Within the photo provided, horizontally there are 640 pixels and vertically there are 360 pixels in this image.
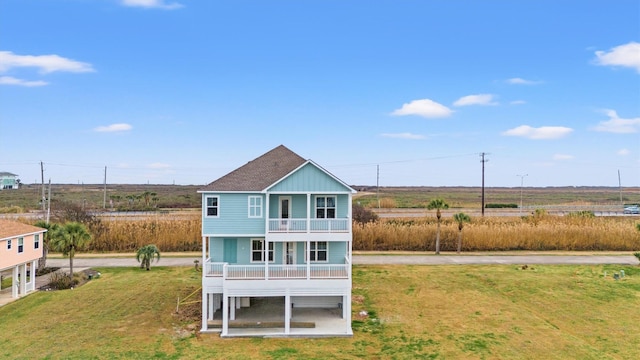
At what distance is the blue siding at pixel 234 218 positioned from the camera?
20.4 meters

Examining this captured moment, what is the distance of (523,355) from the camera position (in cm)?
1670

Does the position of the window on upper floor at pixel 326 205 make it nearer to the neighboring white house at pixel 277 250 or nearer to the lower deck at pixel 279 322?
the neighboring white house at pixel 277 250

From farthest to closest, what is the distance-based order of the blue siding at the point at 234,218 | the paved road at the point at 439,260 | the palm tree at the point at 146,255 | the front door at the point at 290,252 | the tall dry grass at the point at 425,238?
the tall dry grass at the point at 425,238, the paved road at the point at 439,260, the palm tree at the point at 146,255, the front door at the point at 290,252, the blue siding at the point at 234,218

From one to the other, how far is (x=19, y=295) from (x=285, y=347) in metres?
17.1

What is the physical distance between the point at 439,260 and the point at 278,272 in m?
19.0

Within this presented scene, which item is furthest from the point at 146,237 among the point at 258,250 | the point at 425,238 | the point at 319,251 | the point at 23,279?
the point at 425,238

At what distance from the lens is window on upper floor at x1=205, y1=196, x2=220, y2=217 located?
20.4 metres

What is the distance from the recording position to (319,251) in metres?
22.0

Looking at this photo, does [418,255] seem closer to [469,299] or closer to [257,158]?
[469,299]

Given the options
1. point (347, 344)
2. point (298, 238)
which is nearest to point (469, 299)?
point (347, 344)

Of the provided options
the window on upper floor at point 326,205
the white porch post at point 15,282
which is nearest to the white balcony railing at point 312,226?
the window on upper floor at point 326,205

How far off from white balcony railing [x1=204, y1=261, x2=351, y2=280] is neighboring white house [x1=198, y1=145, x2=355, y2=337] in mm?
44

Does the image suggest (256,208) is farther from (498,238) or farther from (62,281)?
(498,238)

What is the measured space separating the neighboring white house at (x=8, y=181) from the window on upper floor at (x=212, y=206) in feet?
427
